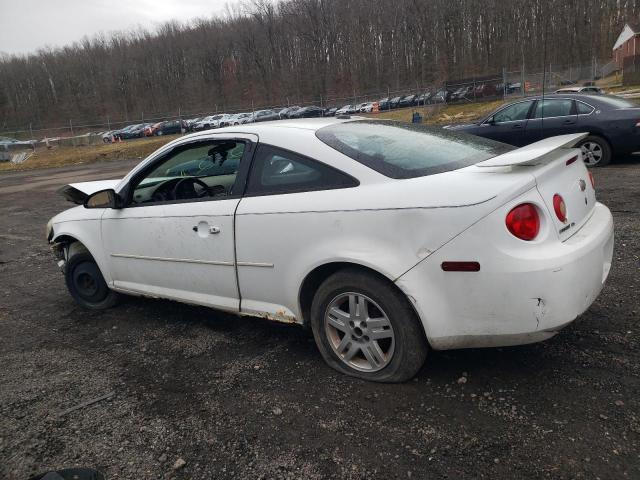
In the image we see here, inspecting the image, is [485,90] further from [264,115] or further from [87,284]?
[87,284]

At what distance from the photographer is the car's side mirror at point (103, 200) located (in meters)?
4.02

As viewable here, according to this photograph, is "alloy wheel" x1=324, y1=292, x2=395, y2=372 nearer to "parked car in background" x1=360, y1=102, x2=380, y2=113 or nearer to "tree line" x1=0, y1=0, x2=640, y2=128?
"parked car in background" x1=360, y1=102, x2=380, y2=113

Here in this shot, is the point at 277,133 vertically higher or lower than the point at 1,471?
higher

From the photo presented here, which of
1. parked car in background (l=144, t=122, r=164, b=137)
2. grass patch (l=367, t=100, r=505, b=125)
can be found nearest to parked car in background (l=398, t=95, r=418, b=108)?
grass patch (l=367, t=100, r=505, b=125)

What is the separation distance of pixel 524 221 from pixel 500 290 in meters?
0.36

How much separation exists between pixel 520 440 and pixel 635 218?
4.70 m

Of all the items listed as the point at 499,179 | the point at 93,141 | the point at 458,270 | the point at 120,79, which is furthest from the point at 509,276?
the point at 120,79

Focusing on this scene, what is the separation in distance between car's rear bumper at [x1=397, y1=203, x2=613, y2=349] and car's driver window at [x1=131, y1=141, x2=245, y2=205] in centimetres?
157

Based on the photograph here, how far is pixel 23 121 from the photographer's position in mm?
86938

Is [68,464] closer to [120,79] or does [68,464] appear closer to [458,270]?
[458,270]

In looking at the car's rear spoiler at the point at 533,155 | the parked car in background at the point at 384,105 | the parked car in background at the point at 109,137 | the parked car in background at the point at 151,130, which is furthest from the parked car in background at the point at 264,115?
the car's rear spoiler at the point at 533,155

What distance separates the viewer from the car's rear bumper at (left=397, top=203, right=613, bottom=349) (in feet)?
7.72

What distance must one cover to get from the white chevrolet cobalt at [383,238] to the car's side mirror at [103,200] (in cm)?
21

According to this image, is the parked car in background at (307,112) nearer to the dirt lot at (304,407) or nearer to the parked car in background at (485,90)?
the parked car in background at (485,90)
